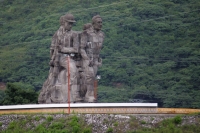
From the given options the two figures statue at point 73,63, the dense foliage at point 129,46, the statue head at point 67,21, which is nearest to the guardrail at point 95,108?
the two figures statue at point 73,63

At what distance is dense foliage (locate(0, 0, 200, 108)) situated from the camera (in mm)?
56531

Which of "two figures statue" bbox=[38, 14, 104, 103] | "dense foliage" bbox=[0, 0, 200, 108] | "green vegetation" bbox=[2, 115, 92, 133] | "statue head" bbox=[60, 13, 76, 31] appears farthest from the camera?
"dense foliage" bbox=[0, 0, 200, 108]

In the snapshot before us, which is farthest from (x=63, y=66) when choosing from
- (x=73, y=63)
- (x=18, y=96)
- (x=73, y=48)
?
(x=18, y=96)

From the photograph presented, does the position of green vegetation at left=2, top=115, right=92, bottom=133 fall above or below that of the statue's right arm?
below

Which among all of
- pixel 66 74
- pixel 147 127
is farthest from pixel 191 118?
pixel 66 74

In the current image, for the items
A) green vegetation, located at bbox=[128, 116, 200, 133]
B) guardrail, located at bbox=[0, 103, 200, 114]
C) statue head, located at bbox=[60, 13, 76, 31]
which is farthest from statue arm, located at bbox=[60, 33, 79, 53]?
green vegetation, located at bbox=[128, 116, 200, 133]

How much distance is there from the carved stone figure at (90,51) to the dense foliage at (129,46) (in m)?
15.7

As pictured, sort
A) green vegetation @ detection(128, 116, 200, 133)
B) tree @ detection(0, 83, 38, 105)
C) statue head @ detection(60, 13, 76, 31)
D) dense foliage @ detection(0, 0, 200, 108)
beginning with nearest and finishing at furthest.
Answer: green vegetation @ detection(128, 116, 200, 133) → statue head @ detection(60, 13, 76, 31) → tree @ detection(0, 83, 38, 105) → dense foliage @ detection(0, 0, 200, 108)

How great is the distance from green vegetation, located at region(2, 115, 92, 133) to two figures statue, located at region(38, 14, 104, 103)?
4864 millimetres

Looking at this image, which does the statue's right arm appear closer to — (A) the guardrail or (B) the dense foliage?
(A) the guardrail

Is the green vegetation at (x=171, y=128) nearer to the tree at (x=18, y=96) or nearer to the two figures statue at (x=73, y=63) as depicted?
the two figures statue at (x=73, y=63)

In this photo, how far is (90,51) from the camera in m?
38.9

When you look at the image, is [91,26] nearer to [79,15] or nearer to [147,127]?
[147,127]

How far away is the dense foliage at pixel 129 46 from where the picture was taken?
56531 millimetres
